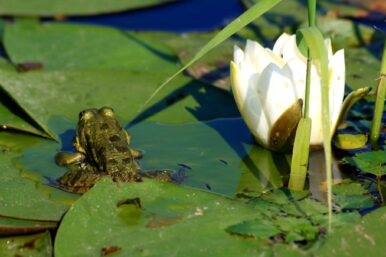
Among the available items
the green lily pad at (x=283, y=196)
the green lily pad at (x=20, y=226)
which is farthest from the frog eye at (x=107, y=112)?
the green lily pad at (x=283, y=196)

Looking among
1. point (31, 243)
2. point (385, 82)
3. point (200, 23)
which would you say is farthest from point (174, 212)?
point (200, 23)

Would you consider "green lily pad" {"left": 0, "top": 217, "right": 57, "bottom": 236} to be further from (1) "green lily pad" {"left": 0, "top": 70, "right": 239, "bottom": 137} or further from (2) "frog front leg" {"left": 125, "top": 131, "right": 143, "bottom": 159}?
(1) "green lily pad" {"left": 0, "top": 70, "right": 239, "bottom": 137}

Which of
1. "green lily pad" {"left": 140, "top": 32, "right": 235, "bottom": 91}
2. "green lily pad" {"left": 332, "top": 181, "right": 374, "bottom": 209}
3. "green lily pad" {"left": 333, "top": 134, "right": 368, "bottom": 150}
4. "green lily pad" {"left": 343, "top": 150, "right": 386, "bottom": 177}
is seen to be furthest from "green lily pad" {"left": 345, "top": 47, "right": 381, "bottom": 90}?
"green lily pad" {"left": 332, "top": 181, "right": 374, "bottom": 209}

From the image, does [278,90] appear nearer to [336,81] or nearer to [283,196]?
[336,81]

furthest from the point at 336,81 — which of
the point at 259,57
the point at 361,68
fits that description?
the point at 361,68

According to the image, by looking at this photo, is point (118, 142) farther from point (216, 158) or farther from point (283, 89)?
point (283, 89)

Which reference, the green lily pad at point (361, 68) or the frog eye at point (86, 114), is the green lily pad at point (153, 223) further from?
the green lily pad at point (361, 68)
